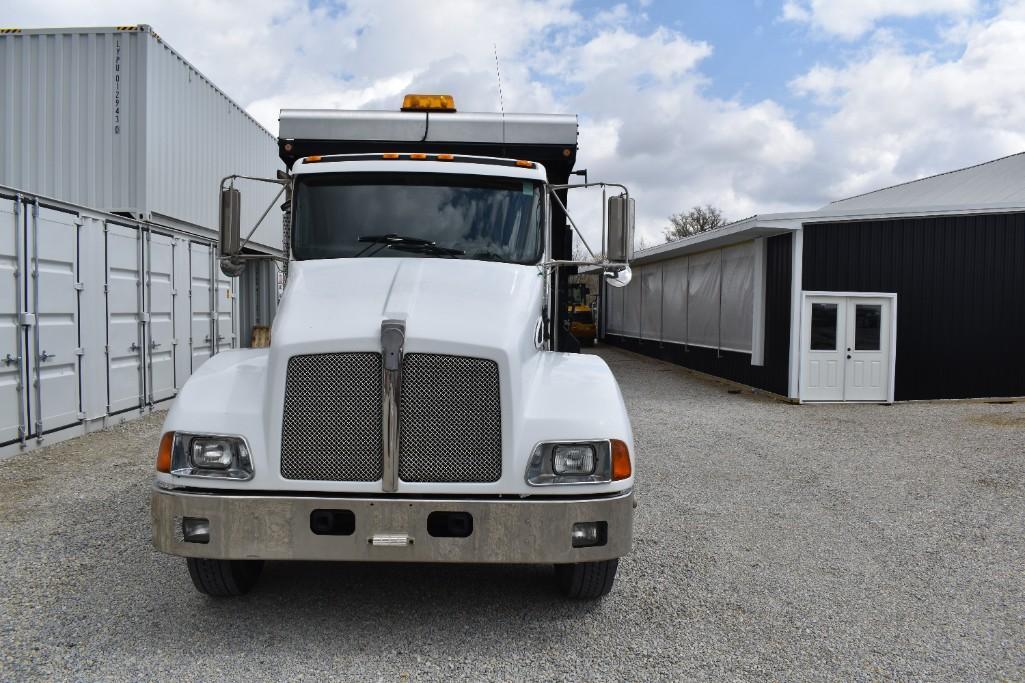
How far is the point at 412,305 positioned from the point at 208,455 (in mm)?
1194

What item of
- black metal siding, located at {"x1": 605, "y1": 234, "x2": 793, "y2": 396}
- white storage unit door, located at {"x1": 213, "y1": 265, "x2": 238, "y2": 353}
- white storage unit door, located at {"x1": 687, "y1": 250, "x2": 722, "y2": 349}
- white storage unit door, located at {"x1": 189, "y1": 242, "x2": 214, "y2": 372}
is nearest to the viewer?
white storage unit door, located at {"x1": 189, "y1": 242, "x2": 214, "y2": 372}

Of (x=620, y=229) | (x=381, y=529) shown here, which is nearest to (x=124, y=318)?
(x=620, y=229)

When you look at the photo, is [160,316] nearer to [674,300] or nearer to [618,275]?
[618,275]

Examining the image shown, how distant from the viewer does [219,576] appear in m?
4.18

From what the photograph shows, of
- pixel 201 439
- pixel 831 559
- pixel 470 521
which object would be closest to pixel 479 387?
pixel 470 521

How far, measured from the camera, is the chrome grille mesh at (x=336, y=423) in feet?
12.4

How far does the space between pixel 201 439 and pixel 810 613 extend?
328 centimetres

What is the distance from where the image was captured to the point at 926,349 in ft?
49.6

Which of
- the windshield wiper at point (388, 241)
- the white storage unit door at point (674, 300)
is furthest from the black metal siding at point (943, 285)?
the windshield wiper at point (388, 241)

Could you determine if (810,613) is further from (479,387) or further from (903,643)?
(479,387)

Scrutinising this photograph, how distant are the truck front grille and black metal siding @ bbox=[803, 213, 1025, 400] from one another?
12233mm

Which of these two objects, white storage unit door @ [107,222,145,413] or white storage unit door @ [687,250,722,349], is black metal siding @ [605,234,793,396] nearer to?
white storage unit door @ [687,250,722,349]

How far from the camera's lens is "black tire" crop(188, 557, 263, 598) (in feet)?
13.6

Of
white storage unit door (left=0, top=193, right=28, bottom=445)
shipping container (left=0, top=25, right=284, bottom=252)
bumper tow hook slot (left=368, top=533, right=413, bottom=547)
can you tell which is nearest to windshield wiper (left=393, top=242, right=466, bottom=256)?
bumper tow hook slot (left=368, top=533, right=413, bottom=547)
